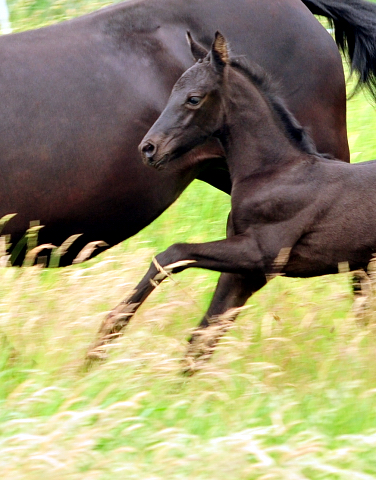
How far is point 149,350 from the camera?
3.60m

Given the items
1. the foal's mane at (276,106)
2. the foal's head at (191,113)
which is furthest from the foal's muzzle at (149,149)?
the foal's mane at (276,106)

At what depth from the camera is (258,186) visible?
12.7ft

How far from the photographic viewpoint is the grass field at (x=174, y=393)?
2625mm

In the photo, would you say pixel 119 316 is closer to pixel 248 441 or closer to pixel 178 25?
pixel 248 441

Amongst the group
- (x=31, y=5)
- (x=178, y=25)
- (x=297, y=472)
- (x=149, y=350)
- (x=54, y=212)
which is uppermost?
(x=31, y=5)

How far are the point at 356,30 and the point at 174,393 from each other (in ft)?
8.21

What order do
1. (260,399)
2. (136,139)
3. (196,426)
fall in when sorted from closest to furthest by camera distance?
(196,426) < (260,399) < (136,139)

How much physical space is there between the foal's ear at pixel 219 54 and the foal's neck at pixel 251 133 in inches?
2.7

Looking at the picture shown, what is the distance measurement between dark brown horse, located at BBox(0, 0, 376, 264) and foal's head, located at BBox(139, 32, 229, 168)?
32 centimetres

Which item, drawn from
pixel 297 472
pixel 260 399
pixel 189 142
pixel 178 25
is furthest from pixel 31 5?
pixel 297 472

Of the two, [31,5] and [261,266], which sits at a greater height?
[31,5]

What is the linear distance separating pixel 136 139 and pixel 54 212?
529 mm

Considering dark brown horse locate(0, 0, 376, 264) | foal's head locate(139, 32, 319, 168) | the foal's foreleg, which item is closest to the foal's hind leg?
the foal's foreleg

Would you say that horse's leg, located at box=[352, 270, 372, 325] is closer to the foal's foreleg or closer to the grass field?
the grass field
